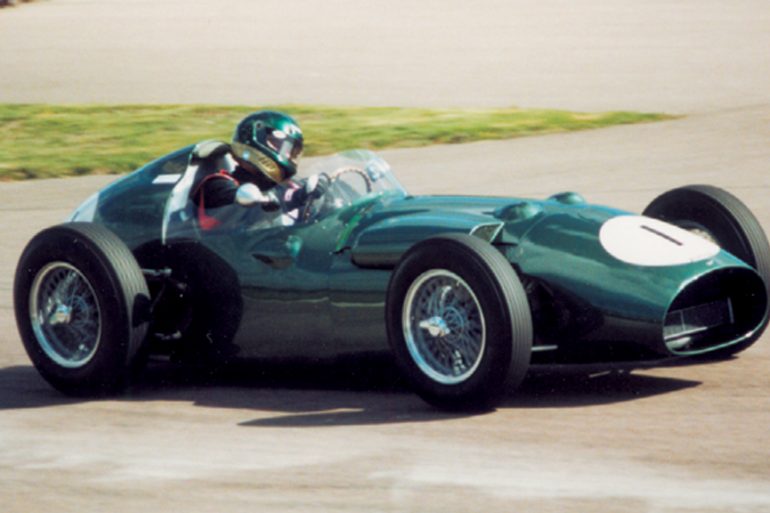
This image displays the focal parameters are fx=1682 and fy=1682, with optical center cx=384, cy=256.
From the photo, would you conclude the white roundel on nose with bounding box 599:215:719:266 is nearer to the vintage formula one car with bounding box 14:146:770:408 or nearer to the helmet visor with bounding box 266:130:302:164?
the vintage formula one car with bounding box 14:146:770:408

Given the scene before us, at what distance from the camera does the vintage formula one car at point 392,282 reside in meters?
6.84

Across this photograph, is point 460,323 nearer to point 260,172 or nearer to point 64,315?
point 260,172

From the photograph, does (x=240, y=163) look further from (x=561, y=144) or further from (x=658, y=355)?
(x=561, y=144)

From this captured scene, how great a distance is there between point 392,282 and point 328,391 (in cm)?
93

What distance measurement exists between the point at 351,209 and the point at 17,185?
867cm

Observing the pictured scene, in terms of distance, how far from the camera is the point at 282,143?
26.5 feet

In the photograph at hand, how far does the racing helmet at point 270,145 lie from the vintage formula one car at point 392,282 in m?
0.21

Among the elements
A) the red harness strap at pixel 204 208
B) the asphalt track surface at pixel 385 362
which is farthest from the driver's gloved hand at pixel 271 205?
the asphalt track surface at pixel 385 362

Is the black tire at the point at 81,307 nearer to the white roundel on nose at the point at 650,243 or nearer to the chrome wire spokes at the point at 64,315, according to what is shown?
the chrome wire spokes at the point at 64,315

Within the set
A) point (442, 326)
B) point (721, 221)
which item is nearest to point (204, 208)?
point (442, 326)

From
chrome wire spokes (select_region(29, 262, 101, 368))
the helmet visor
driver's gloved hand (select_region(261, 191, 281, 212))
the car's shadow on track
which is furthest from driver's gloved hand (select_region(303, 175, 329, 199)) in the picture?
chrome wire spokes (select_region(29, 262, 101, 368))

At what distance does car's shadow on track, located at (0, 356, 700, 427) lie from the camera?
7.09m

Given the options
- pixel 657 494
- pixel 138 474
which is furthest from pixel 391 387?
pixel 657 494

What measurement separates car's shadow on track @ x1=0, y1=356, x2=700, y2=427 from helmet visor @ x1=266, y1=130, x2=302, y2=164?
1.02 m
